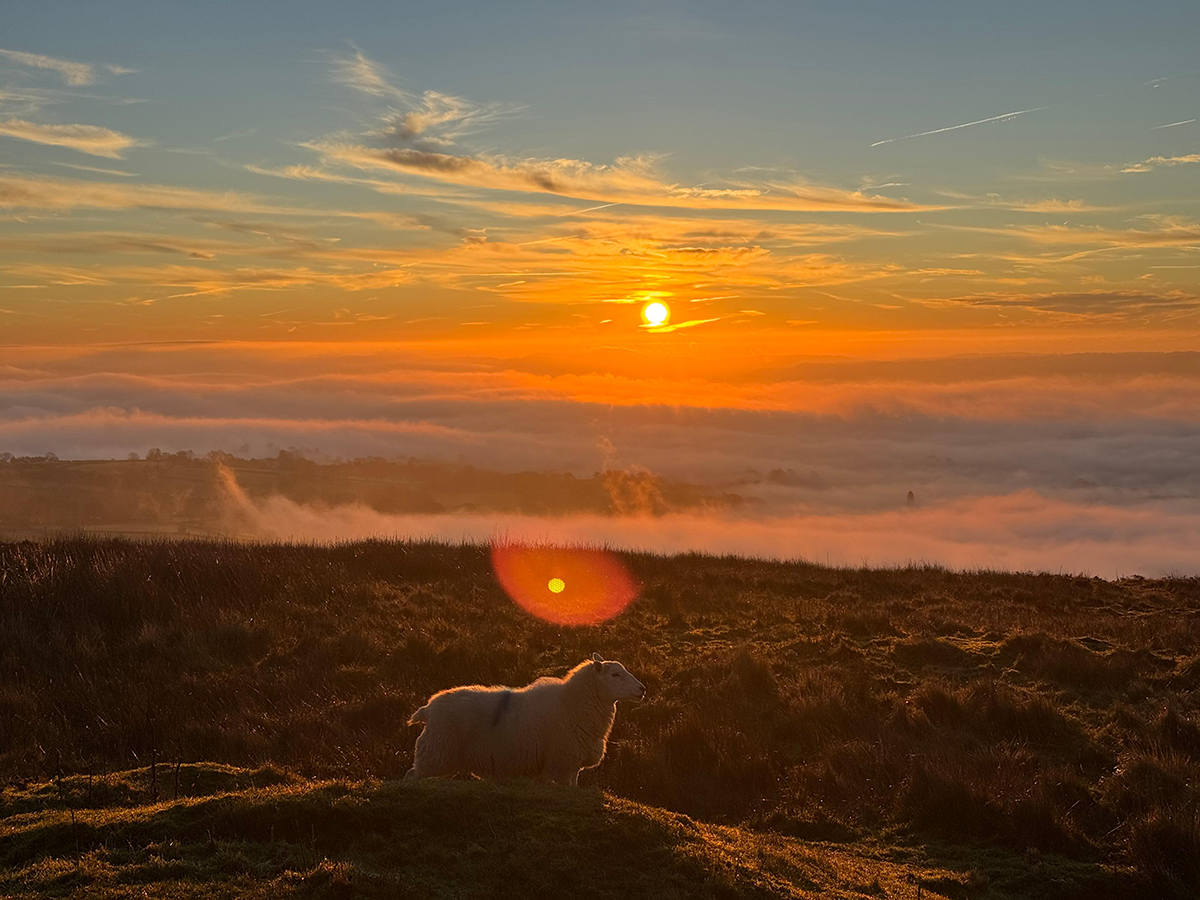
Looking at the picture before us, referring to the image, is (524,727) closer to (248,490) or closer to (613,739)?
(613,739)

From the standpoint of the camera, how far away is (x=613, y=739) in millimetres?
14359

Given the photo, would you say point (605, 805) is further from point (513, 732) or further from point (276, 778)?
point (276, 778)

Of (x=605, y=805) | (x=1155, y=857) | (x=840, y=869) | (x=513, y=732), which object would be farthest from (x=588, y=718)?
(x=1155, y=857)

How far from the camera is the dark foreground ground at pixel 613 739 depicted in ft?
25.4

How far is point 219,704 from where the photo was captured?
1476 centimetres

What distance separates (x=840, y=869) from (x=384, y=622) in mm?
12628

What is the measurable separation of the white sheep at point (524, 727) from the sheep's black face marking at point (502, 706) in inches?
0.4

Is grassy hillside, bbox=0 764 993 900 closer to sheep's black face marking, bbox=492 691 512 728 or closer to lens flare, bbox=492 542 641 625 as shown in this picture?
sheep's black face marking, bbox=492 691 512 728

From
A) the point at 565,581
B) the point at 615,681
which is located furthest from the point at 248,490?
the point at 615,681

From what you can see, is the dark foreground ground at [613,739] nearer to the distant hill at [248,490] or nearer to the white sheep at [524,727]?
the white sheep at [524,727]

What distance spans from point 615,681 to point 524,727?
51.6 inches

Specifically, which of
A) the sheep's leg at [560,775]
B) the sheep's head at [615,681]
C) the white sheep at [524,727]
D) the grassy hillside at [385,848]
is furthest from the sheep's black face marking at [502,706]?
the grassy hillside at [385,848]

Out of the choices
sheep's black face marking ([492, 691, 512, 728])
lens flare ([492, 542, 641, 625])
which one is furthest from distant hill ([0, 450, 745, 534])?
sheep's black face marking ([492, 691, 512, 728])

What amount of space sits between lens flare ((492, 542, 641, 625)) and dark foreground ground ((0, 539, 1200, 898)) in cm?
70
